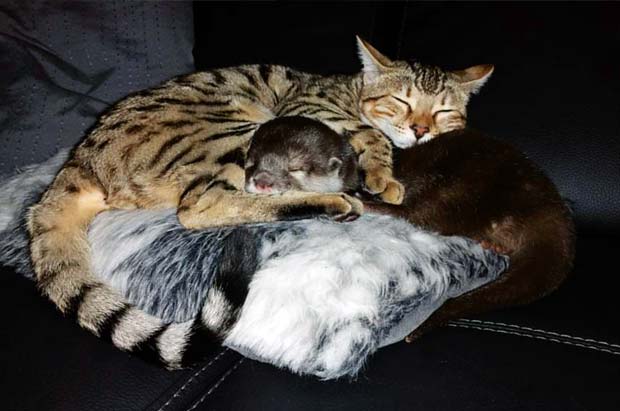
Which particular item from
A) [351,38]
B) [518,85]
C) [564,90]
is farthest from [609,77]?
[351,38]

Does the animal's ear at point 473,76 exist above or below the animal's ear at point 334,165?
above

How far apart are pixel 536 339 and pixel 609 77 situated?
0.80 metres

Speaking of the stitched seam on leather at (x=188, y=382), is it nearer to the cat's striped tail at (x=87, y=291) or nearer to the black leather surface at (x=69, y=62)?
the cat's striped tail at (x=87, y=291)

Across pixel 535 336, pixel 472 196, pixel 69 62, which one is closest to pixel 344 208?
pixel 472 196

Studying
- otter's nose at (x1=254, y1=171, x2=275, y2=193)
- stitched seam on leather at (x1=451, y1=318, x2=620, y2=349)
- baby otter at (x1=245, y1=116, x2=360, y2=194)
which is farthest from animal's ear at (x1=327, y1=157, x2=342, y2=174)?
stitched seam on leather at (x1=451, y1=318, x2=620, y2=349)

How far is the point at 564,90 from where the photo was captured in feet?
5.04

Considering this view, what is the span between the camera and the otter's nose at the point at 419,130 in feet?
5.28

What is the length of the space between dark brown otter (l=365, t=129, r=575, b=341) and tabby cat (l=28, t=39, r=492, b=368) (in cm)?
9

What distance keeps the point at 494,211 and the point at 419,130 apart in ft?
1.39

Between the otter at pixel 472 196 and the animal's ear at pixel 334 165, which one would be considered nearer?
the otter at pixel 472 196

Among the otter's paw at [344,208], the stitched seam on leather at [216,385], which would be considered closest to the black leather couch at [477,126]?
the stitched seam on leather at [216,385]

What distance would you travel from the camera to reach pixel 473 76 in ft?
5.17

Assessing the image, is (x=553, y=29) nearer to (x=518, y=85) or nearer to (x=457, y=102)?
(x=518, y=85)

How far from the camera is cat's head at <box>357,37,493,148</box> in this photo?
1627 millimetres
